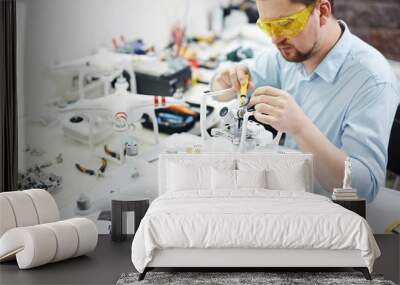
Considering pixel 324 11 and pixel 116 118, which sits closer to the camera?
pixel 324 11

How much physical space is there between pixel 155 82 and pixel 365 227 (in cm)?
286

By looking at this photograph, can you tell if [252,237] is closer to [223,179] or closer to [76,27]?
[223,179]

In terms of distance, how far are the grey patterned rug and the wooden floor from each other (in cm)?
18

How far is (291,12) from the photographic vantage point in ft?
21.7

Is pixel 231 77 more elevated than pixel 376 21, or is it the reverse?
pixel 376 21

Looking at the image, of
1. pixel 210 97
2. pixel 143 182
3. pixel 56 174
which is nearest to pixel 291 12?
pixel 210 97

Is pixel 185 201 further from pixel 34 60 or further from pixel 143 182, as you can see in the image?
pixel 34 60

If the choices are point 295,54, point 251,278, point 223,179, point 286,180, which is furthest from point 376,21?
point 251,278

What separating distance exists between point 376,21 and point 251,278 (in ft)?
9.85

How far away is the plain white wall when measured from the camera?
7.15m

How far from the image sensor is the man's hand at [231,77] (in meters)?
7.12

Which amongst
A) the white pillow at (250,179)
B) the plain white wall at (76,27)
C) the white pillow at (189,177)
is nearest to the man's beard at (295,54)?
the plain white wall at (76,27)

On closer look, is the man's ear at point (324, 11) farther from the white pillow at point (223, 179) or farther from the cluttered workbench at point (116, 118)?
the white pillow at point (223, 179)

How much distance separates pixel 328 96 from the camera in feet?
21.9
